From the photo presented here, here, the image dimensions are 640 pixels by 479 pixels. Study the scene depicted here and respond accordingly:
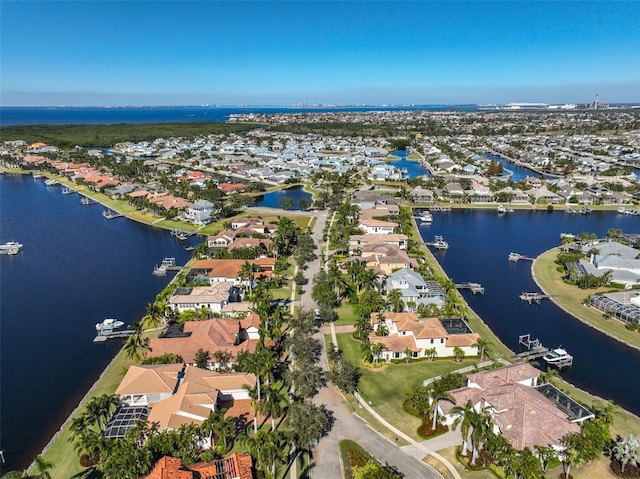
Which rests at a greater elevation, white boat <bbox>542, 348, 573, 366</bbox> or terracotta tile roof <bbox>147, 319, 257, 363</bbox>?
terracotta tile roof <bbox>147, 319, 257, 363</bbox>

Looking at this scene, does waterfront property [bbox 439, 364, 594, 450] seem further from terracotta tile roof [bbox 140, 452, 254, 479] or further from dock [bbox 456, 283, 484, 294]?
dock [bbox 456, 283, 484, 294]

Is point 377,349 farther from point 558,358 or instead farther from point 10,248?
point 10,248

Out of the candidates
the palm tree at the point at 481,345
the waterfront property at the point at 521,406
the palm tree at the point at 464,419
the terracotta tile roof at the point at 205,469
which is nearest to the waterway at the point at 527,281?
the palm tree at the point at 481,345

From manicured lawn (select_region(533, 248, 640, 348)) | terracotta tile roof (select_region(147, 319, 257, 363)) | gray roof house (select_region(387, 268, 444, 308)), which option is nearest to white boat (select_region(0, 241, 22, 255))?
terracotta tile roof (select_region(147, 319, 257, 363))

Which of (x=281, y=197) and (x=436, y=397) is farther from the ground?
(x=281, y=197)

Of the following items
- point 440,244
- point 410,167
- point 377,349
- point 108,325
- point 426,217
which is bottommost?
point 108,325

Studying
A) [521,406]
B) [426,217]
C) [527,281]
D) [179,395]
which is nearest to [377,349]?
[521,406]

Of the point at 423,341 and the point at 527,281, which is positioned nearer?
the point at 423,341
